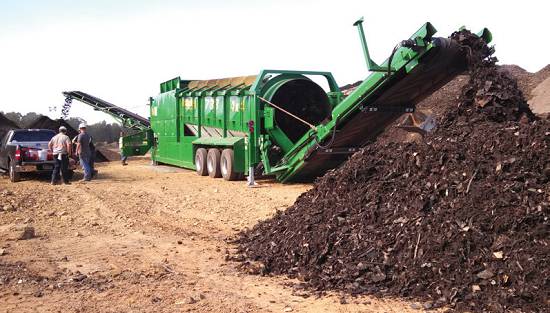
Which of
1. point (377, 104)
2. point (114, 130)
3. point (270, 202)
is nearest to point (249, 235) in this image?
point (270, 202)

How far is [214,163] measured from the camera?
15.4 metres

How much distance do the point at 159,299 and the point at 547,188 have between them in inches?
145

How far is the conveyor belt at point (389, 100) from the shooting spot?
9.11 m

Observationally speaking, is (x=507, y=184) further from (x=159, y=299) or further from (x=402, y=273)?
(x=159, y=299)

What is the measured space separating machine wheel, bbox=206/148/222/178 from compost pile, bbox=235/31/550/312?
26.0 ft

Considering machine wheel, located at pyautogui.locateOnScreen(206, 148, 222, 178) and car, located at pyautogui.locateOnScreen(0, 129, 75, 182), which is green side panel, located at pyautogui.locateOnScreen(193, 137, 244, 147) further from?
car, located at pyautogui.locateOnScreen(0, 129, 75, 182)

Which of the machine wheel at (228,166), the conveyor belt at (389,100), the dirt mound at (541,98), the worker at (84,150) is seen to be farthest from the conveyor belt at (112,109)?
the dirt mound at (541,98)

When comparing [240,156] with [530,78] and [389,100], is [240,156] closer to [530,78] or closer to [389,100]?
[389,100]

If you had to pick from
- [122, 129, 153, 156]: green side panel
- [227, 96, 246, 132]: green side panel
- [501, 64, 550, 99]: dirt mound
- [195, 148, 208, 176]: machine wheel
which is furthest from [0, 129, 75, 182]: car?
[501, 64, 550, 99]: dirt mound

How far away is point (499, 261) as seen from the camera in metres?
4.67

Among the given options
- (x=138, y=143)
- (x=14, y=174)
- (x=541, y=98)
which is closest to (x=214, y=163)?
(x=14, y=174)

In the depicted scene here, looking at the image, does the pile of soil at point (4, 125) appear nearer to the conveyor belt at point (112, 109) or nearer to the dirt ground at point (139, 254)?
the conveyor belt at point (112, 109)

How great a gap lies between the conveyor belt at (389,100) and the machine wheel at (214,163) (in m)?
2.85

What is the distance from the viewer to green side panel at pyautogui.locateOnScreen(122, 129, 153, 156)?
882 inches
